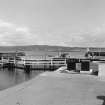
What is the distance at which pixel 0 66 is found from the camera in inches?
1221

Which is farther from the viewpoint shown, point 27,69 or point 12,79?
point 27,69

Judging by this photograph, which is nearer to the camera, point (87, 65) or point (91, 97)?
point (91, 97)

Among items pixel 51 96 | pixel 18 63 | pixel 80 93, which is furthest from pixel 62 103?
pixel 18 63

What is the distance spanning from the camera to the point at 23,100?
573 cm

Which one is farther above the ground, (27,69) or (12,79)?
(27,69)

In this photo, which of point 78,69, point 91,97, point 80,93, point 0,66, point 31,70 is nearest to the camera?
point 91,97

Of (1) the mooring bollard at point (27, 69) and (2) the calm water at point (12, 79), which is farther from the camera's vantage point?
(1) the mooring bollard at point (27, 69)

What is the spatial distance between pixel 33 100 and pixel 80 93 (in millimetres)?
1915

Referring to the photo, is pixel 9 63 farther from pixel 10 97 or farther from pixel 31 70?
pixel 10 97

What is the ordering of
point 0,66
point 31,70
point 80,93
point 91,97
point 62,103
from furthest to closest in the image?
point 0,66, point 31,70, point 80,93, point 91,97, point 62,103

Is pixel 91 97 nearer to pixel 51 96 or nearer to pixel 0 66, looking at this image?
pixel 51 96

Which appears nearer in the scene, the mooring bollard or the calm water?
the calm water

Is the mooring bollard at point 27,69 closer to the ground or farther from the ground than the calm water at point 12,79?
farther from the ground

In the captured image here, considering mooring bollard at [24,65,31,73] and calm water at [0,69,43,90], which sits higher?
mooring bollard at [24,65,31,73]
